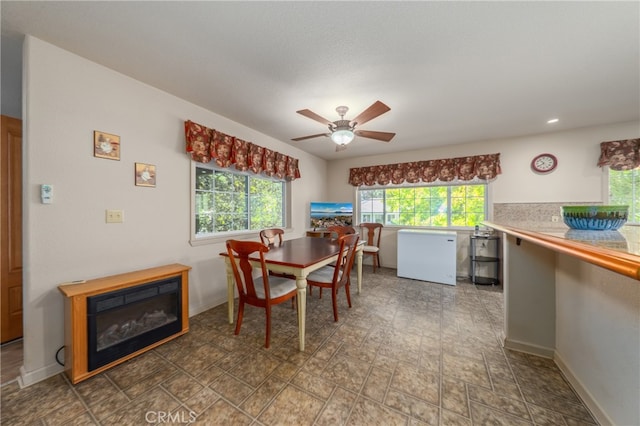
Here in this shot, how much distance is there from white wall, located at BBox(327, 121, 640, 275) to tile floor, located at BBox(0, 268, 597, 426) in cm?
242

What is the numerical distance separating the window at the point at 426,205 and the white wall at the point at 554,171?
10.8 inches

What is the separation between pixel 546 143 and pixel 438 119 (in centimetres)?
197

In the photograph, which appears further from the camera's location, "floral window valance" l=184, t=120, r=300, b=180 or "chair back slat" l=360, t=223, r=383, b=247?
"chair back slat" l=360, t=223, r=383, b=247

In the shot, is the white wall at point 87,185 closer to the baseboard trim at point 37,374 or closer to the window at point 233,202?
the baseboard trim at point 37,374

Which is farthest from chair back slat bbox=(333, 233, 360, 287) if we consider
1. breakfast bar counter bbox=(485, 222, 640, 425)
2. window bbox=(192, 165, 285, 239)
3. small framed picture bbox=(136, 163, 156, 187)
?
small framed picture bbox=(136, 163, 156, 187)

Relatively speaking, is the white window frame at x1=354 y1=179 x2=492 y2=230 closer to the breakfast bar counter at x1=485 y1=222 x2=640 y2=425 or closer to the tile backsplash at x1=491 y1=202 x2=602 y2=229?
the tile backsplash at x1=491 y1=202 x2=602 y2=229

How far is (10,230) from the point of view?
6.51 feet

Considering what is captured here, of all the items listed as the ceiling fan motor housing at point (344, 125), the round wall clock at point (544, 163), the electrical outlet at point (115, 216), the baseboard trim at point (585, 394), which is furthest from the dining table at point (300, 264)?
the round wall clock at point (544, 163)

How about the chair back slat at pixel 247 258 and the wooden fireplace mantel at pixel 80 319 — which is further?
the chair back slat at pixel 247 258

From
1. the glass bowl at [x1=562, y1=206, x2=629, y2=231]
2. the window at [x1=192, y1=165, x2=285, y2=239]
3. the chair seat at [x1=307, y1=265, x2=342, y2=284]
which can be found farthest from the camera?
the window at [x1=192, y1=165, x2=285, y2=239]

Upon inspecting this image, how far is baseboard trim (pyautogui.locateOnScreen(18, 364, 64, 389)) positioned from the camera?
1.50m

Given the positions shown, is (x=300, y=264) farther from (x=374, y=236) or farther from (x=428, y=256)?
(x=374, y=236)

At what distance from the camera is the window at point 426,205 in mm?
3887

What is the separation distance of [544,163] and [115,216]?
549 centimetres
